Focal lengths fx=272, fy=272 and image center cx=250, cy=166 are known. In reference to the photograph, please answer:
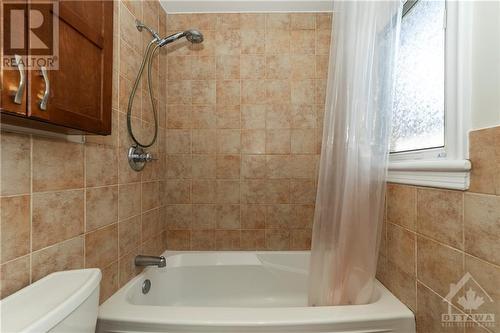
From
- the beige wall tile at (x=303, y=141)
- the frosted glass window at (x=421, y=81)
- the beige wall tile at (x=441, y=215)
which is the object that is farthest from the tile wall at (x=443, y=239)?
the beige wall tile at (x=303, y=141)

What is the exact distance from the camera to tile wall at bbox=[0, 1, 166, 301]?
0.77 m

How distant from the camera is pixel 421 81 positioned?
118 centimetres

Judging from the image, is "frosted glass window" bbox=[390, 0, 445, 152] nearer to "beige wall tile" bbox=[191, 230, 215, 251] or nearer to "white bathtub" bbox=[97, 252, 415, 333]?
"white bathtub" bbox=[97, 252, 415, 333]

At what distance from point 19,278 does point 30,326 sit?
0.29m

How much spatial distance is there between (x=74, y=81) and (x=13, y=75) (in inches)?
7.1

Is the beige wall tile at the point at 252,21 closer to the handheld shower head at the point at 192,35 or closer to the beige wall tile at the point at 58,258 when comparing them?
the handheld shower head at the point at 192,35

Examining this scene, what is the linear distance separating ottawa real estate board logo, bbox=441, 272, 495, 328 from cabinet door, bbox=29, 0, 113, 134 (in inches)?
49.2

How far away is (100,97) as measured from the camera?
858 millimetres

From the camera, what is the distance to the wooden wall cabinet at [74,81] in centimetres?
60

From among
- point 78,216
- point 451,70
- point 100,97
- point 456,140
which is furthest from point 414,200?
point 78,216

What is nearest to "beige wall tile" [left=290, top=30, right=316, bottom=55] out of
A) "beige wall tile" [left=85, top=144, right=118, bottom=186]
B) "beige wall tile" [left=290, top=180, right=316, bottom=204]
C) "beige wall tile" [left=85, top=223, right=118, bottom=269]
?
"beige wall tile" [left=290, top=180, right=316, bottom=204]

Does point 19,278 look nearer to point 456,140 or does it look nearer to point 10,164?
point 10,164

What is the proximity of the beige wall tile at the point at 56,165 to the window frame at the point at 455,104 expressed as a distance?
1290 mm

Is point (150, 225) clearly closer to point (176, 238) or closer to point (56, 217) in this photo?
point (176, 238)
